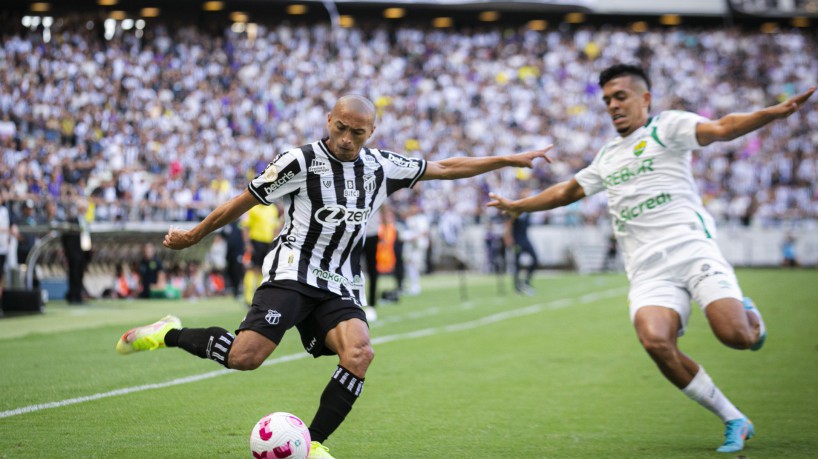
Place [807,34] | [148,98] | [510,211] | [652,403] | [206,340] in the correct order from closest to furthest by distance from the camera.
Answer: [206,340] → [510,211] → [652,403] → [148,98] → [807,34]

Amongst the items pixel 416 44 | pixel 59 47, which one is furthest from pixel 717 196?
pixel 59 47

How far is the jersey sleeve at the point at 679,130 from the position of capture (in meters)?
6.35

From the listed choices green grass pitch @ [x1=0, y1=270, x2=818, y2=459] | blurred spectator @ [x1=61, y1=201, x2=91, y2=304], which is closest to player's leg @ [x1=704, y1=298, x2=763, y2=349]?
green grass pitch @ [x1=0, y1=270, x2=818, y2=459]

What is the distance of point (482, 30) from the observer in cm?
4653

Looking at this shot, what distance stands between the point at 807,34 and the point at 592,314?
38.5 metres

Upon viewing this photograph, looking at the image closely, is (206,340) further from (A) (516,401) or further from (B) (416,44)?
(B) (416,44)

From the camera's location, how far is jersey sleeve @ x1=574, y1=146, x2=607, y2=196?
6984 mm

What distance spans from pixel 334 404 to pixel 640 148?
290 centimetres

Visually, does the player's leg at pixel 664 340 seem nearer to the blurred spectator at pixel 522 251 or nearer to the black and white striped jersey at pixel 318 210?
the black and white striped jersey at pixel 318 210

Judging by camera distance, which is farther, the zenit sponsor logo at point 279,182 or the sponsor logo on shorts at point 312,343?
the sponsor logo on shorts at point 312,343

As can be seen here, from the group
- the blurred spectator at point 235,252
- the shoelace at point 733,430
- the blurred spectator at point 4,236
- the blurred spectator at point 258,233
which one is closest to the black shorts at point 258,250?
the blurred spectator at point 258,233

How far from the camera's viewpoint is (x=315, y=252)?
596 centimetres

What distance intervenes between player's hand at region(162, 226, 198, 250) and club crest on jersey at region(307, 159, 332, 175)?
36.0 inches

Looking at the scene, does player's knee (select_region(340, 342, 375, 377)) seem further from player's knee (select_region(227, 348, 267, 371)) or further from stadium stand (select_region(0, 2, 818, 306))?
stadium stand (select_region(0, 2, 818, 306))
